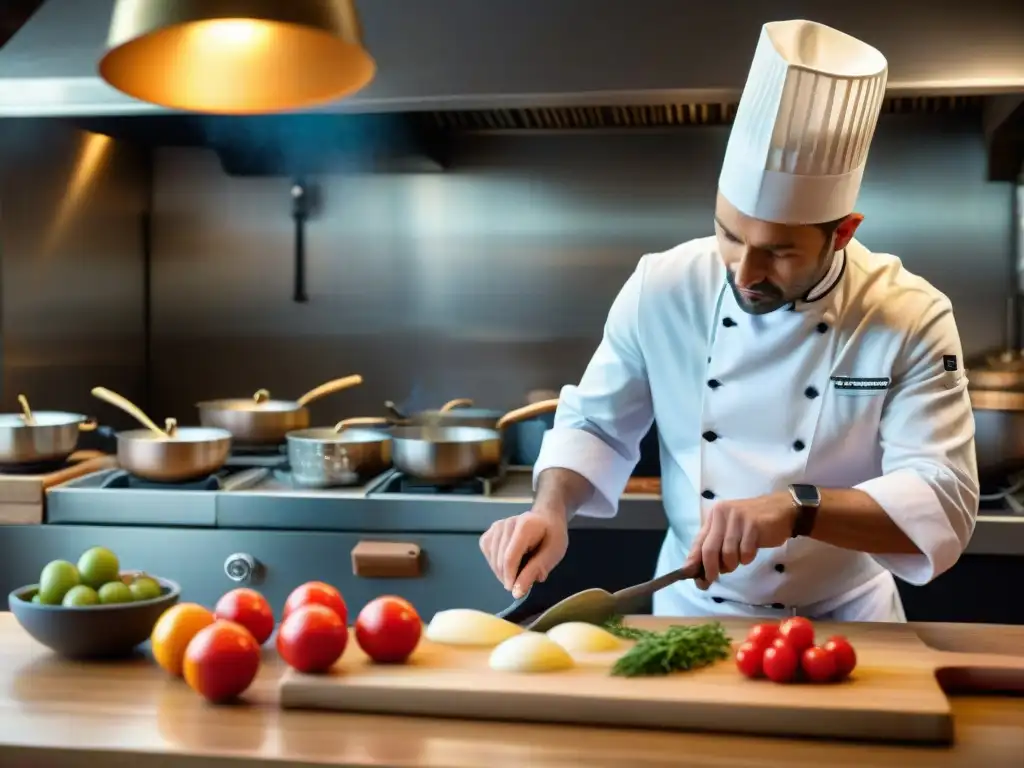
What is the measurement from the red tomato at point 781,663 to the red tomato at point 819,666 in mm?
16

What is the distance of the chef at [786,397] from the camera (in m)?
1.62

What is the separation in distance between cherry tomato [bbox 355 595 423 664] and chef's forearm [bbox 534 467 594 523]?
42cm

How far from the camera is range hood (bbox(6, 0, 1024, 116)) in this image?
239 centimetres

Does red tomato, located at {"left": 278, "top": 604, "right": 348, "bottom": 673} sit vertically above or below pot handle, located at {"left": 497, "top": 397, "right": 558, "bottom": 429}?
below

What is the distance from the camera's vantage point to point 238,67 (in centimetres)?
172

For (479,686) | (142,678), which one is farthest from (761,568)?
(142,678)

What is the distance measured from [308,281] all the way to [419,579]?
1.19 m

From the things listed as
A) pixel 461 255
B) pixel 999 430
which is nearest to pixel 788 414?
pixel 999 430

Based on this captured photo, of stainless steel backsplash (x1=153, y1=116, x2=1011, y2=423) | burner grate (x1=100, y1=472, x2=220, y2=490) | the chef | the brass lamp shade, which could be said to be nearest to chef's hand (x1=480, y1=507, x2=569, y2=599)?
the chef

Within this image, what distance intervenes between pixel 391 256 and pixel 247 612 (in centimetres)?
187

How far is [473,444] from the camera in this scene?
2.53 meters

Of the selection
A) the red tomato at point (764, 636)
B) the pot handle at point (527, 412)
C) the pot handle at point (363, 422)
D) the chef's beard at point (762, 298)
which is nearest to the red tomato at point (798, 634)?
the red tomato at point (764, 636)

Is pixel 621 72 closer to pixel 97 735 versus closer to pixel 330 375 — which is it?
pixel 330 375

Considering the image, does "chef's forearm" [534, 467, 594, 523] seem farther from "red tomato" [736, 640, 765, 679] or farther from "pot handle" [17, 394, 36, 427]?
"pot handle" [17, 394, 36, 427]
